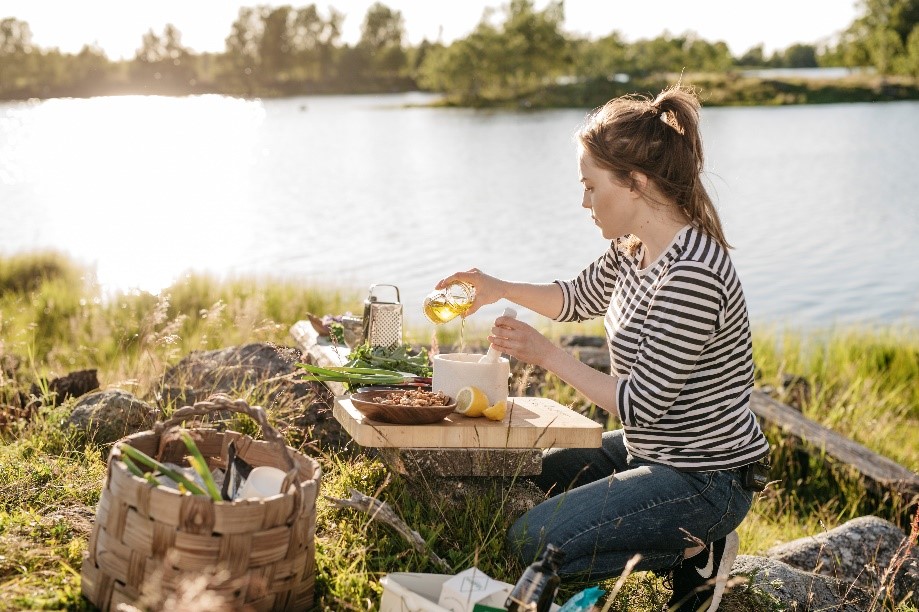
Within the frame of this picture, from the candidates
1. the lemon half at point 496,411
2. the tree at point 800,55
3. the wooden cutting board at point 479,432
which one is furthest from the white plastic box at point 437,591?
the tree at point 800,55

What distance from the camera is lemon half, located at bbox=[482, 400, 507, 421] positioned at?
11.0 ft

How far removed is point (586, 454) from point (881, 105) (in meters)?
73.7

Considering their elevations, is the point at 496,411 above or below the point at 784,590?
above

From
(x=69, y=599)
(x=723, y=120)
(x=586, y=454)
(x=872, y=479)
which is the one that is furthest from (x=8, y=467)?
(x=723, y=120)

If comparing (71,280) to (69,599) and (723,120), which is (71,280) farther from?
(723,120)

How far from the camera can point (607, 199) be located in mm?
3422

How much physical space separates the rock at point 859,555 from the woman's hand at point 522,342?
6.78 ft

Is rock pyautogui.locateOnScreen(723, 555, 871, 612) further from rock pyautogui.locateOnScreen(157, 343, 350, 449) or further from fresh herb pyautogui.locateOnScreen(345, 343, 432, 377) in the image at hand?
rock pyautogui.locateOnScreen(157, 343, 350, 449)

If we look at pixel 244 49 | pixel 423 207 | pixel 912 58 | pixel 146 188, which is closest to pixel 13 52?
pixel 244 49

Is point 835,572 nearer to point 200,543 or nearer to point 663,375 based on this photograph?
point 663,375

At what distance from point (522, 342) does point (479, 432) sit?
0.35 m

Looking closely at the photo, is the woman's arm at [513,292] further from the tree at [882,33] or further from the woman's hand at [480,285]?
the tree at [882,33]

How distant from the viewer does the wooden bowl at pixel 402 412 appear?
3.22 meters

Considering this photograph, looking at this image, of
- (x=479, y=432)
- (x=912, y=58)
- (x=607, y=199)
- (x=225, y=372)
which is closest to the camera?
(x=479, y=432)
